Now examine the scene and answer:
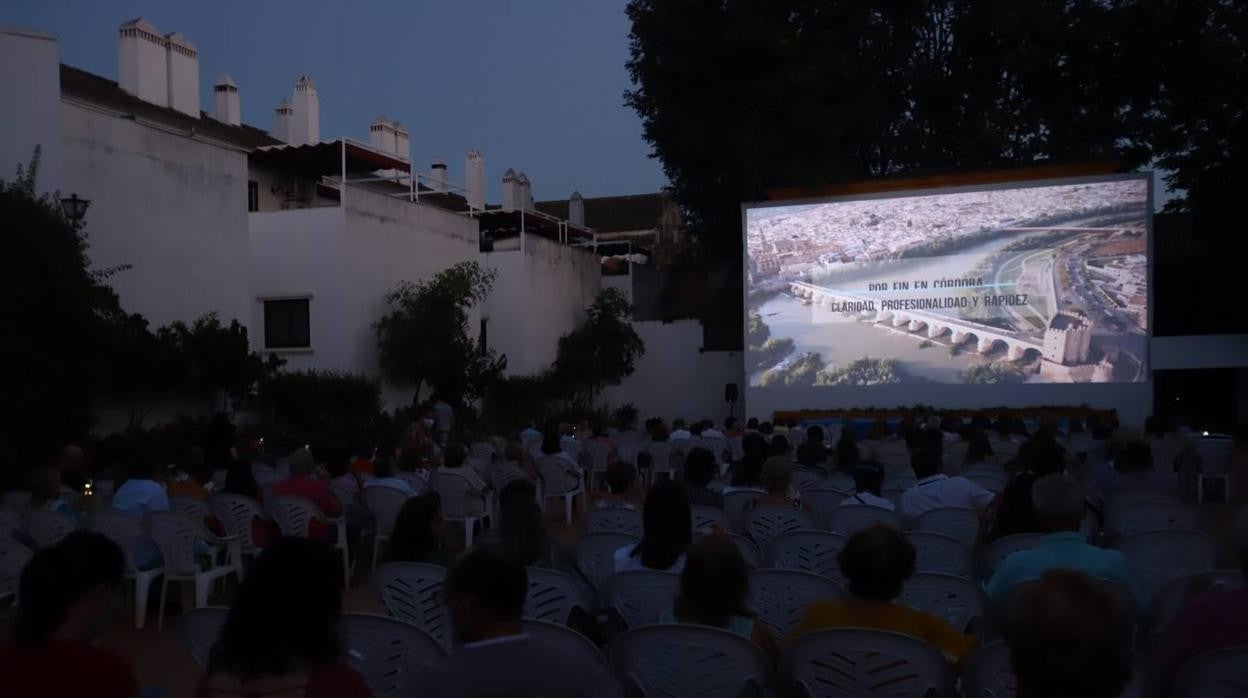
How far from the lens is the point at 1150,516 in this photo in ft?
19.1

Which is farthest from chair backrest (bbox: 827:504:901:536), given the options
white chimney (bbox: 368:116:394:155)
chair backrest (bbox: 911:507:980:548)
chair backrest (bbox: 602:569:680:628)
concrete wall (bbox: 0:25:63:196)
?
white chimney (bbox: 368:116:394:155)

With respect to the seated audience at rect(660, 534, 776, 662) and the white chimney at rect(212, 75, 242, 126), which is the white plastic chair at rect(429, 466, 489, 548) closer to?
the seated audience at rect(660, 534, 776, 662)

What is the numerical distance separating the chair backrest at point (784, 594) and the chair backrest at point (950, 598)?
0.87 feet

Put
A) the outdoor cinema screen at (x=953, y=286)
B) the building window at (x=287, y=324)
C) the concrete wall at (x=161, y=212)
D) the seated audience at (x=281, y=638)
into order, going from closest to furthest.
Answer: the seated audience at (x=281, y=638), the concrete wall at (x=161, y=212), the outdoor cinema screen at (x=953, y=286), the building window at (x=287, y=324)

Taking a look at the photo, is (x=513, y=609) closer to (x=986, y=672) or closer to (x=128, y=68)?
(x=986, y=672)

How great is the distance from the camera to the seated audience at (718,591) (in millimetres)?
3033

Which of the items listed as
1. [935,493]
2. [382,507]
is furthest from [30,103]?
[935,493]

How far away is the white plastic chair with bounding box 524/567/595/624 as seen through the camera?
3906 mm

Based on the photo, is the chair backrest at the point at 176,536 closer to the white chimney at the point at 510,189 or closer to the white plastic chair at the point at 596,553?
the white plastic chair at the point at 596,553

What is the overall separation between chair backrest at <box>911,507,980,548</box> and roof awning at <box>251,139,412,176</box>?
15.3 m

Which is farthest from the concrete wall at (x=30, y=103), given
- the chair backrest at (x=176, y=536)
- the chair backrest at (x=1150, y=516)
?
the chair backrest at (x=1150, y=516)

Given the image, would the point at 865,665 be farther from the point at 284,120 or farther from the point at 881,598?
the point at 284,120

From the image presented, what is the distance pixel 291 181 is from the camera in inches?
858

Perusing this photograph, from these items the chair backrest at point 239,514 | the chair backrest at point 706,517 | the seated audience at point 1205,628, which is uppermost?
the seated audience at point 1205,628
